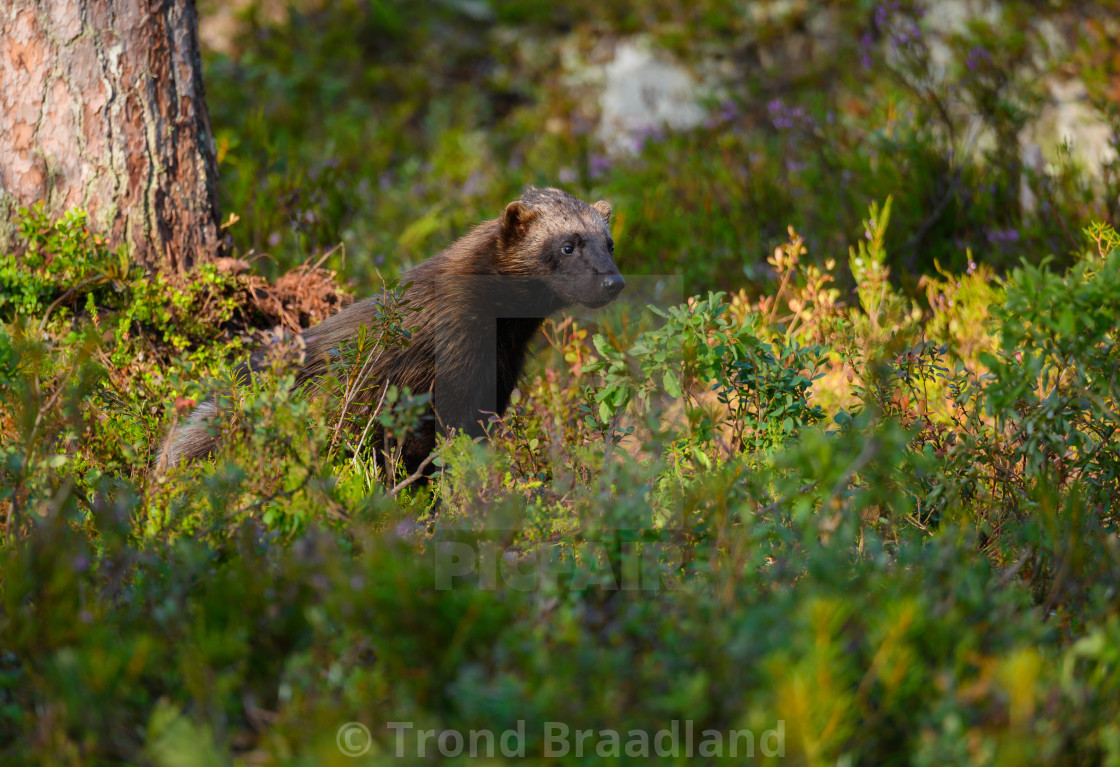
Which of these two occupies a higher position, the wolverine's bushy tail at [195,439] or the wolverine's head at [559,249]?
the wolverine's head at [559,249]

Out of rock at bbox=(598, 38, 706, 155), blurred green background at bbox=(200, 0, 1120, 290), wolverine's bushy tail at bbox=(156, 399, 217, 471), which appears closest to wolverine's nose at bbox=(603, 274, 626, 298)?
blurred green background at bbox=(200, 0, 1120, 290)

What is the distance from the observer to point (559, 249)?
465 cm

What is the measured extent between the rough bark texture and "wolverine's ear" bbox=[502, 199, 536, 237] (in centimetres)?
174

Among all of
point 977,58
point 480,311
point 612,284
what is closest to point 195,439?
point 480,311

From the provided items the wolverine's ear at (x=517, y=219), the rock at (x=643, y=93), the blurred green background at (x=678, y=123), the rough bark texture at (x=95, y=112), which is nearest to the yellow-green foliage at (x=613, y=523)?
the blurred green background at (x=678, y=123)

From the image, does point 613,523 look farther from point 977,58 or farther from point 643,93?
point 643,93

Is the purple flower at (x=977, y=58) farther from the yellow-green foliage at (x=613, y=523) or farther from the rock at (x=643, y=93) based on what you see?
the rock at (x=643, y=93)

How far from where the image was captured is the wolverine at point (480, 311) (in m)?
4.21

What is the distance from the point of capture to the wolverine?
4215 mm

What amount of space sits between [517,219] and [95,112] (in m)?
2.15

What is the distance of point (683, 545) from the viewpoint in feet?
8.70

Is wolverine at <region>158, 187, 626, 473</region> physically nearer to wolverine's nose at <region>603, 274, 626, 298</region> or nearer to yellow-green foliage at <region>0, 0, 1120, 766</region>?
wolverine's nose at <region>603, 274, 626, 298</region>

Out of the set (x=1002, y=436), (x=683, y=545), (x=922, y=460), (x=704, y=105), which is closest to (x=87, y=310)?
(x=683, y=545)

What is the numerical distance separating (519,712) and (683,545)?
95 cm
